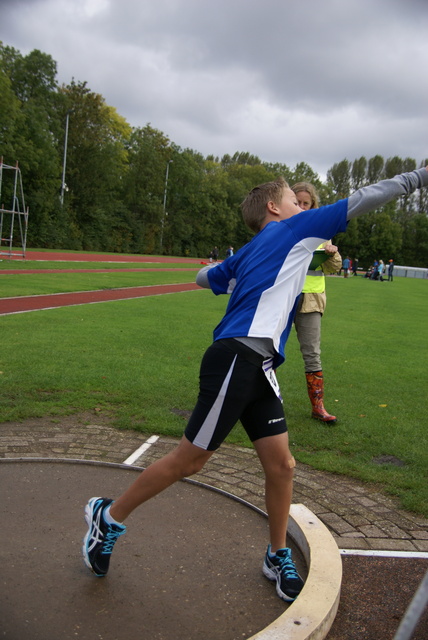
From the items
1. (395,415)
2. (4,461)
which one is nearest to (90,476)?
(4,461)

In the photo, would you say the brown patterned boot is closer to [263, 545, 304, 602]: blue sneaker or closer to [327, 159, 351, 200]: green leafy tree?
[263, 545, 304, 602]: blue sneaker

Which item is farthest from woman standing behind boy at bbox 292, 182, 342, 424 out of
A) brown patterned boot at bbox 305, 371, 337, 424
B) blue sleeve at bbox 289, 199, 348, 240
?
blue sleeve at bbox 289, 199, 348, 240

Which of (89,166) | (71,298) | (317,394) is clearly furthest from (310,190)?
(89,166)

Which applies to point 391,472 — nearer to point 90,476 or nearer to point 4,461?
point 90,476

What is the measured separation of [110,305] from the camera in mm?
14562

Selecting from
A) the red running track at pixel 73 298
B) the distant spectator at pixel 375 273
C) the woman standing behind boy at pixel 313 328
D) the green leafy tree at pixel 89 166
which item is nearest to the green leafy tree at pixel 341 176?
the distant spectator at pixel 375 273

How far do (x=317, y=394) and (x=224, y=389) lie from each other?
3.42 meters

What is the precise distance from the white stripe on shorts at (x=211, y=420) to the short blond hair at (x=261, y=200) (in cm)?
77

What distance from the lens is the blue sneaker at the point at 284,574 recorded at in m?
2.80

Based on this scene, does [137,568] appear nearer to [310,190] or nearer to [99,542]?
[99,542]

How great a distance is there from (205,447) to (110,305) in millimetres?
12166

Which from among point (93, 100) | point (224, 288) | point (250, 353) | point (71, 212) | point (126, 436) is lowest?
point (126, 436)

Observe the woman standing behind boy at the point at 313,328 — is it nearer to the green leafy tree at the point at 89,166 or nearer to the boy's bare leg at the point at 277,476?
the boy's bare leg at the point at 277,476

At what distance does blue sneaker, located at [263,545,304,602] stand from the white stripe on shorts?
2.41ft
